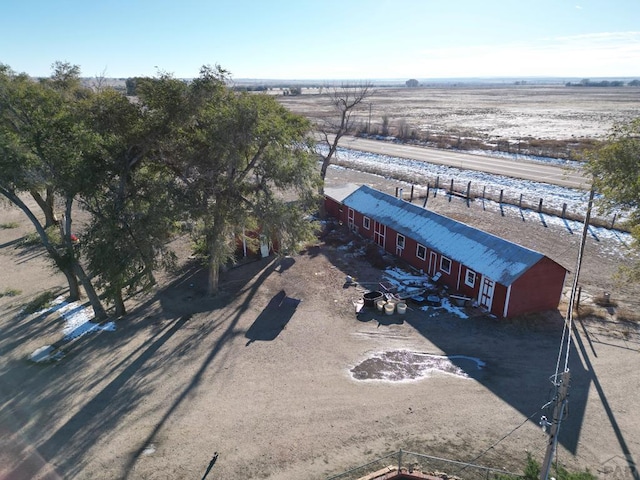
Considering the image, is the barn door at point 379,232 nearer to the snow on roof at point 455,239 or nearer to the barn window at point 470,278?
the snow on roof at point 455,239

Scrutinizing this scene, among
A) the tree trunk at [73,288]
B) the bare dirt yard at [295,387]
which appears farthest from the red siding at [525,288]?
the tree trunk at [73,288]

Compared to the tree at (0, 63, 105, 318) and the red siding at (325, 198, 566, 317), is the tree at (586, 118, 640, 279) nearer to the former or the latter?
the red siding at (325, 198, 566, 317)

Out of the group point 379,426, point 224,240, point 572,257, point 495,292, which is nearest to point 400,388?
point 379,426

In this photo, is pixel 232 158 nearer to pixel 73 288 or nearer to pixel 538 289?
pixel 73 288

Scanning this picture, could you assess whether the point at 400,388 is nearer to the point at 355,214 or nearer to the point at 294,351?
the point at 294,351

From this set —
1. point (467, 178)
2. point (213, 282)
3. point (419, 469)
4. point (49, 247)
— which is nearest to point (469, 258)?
point (419, 469)

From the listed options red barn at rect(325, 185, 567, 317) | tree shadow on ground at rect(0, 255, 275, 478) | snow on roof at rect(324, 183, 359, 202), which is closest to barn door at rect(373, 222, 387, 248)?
red barn at rect(325, 185, 567, 317)
